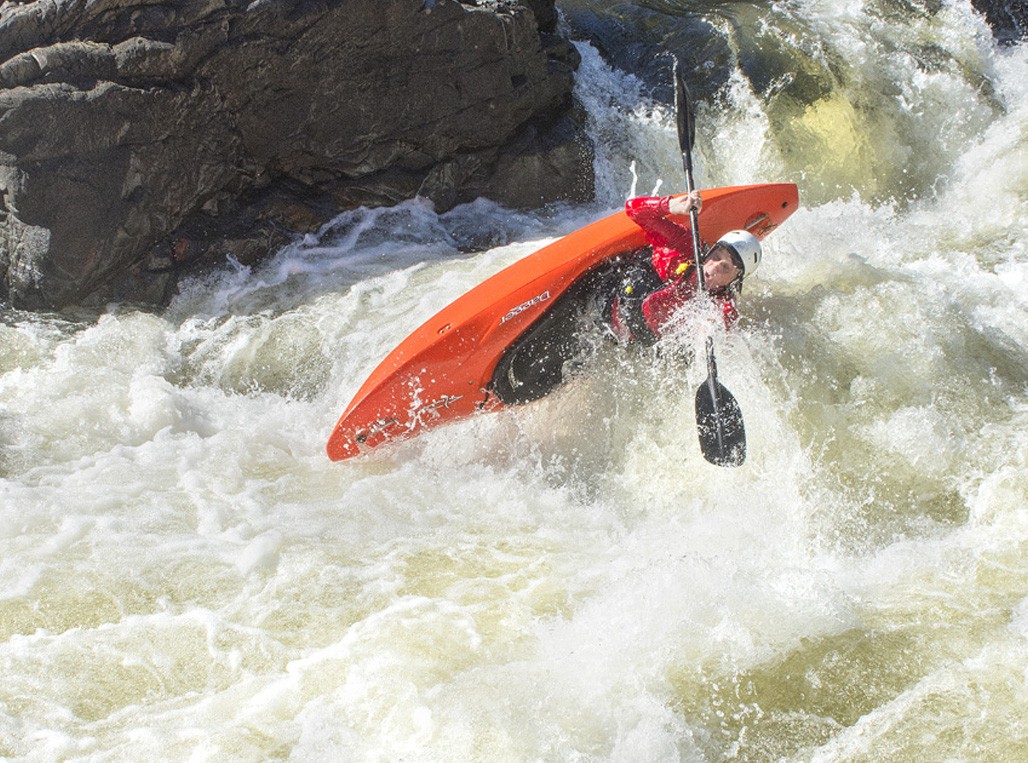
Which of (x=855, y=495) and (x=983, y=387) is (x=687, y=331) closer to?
(x=855, y=495)

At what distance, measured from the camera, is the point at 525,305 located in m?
4.59

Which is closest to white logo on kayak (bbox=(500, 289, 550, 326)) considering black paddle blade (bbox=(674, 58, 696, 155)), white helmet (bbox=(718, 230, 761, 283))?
white helmet (bbox=(718, 230, 761, 283))

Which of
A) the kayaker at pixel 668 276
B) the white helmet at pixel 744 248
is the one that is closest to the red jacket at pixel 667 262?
the kayaker at pixel 668 276

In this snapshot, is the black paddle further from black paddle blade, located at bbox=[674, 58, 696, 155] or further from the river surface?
black paddle blade, located at bbox=[674, 58, 696, 155]

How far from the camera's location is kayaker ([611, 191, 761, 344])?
4.49 m

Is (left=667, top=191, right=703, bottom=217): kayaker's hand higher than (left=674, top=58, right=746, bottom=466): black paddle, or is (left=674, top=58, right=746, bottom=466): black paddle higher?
(left=667, top=191, right=703, bottom=217): kayaker's hand

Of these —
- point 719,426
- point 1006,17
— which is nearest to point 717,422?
point 719,426

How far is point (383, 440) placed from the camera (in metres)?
4.59

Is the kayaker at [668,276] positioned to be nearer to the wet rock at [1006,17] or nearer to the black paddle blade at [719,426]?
the black paddle blade at [719,426]

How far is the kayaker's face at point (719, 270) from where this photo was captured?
4461 millimetres

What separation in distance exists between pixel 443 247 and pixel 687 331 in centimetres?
239

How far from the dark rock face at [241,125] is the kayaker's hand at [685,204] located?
221cm

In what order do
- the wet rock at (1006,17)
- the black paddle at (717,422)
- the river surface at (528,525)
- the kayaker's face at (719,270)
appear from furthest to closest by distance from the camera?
the wet rock at (1006,17) → the kayaker's face at (719,270) → the black paddle at (717,422) → the river surface at (528,525)

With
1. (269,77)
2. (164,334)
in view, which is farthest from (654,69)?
(164,334)
